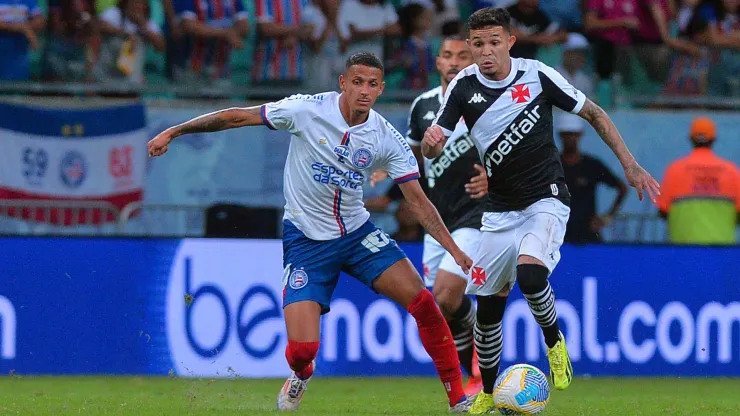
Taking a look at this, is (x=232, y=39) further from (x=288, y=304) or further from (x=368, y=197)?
(x=288, y=304)

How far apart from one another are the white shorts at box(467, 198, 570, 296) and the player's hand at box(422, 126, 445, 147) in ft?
2.66

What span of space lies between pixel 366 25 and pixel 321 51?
642 millimetres

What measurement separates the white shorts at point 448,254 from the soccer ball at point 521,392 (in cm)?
157

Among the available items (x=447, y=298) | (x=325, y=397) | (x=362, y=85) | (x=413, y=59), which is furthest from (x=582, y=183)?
(x=362, y=85)

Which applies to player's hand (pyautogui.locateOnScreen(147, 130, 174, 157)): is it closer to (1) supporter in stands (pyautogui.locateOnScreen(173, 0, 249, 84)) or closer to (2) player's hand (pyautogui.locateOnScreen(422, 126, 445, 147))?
(2) player's hand (pyautogui.locateOnScreen(422, 126, 445, 147))

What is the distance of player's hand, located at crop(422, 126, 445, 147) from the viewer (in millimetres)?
8281

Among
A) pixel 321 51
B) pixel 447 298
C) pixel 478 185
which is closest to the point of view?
pixel 478 185

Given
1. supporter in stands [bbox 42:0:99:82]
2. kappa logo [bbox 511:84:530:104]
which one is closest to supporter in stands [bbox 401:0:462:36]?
supporter in stands [bbox 42:0:99:82]

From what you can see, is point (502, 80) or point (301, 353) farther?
point (502, 80)

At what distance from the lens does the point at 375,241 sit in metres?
8.63

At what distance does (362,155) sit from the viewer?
8.48 metres

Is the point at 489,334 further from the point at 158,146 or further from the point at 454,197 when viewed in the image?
the point at 158,146

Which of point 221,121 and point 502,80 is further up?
point 502,80

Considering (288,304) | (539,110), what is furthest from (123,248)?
(539,110)
